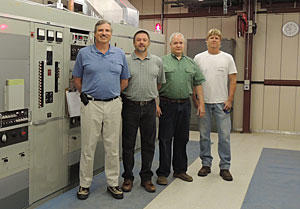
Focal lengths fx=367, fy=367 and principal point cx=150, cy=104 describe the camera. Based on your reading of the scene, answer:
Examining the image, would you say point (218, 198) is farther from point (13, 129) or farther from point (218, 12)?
point (218, 12)

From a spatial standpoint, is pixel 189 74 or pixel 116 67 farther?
pixel 189 74

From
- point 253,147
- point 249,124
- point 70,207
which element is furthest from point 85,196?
point 249,124

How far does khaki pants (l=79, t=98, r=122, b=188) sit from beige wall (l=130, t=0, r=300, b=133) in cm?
429

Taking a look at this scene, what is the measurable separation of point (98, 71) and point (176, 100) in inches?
38.4

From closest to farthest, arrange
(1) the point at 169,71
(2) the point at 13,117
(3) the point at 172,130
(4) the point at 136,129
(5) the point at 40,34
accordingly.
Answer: (2) the point at 13,117 → (5) the point at 40,34 → (4) the point at 136,129 → (1) the point at 169,71 → (3) the point at 172,130

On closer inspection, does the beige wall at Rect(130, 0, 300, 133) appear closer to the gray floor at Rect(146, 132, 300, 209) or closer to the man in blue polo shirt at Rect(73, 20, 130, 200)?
the gray floor at Rect(146, 132, 300, 209)

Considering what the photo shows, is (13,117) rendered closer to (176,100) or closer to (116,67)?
(116,67)

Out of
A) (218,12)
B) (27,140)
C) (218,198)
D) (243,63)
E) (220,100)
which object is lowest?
(218,198)

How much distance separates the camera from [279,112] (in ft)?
23.1

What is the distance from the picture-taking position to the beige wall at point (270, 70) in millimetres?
6895

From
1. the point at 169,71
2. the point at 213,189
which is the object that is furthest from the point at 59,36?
the point at 213,189

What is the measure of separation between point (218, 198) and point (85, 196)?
50.8 inches

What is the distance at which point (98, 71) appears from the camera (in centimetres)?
326

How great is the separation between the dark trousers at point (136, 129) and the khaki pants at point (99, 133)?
0.17 m
